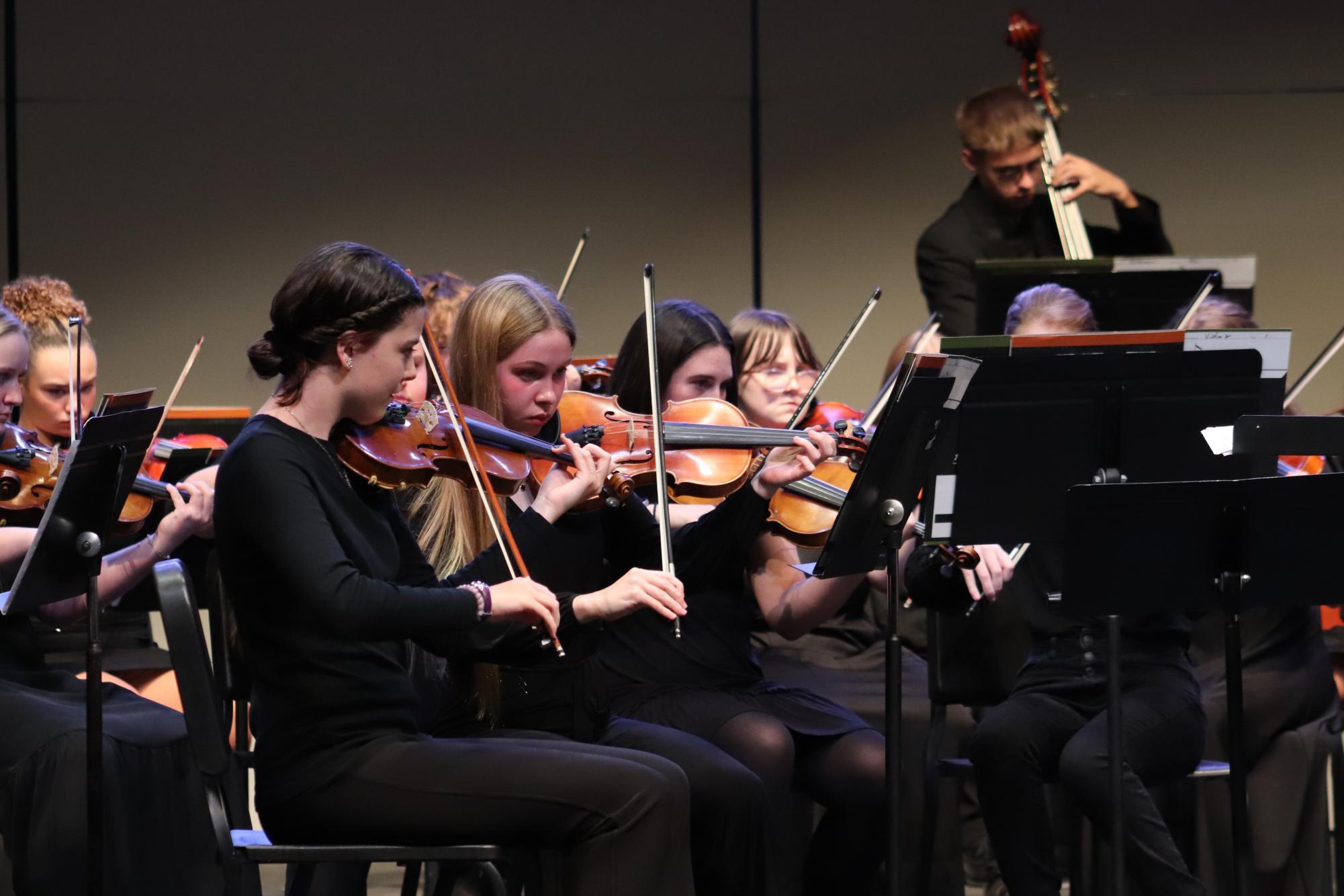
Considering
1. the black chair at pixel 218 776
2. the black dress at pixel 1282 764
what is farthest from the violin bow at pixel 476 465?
the black dress at pixel 1282 764

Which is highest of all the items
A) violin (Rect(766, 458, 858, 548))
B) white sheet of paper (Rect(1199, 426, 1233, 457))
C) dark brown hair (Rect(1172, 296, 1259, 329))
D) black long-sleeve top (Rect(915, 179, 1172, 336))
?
black long-sleeve top (Rect(915, 179, 1172, 336))

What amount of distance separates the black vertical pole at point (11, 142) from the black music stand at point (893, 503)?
11.1 ft

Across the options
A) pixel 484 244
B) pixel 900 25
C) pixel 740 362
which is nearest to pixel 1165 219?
pixel 900 25

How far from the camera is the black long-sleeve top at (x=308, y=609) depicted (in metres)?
1.64

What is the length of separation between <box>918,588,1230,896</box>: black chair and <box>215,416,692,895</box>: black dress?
77cm

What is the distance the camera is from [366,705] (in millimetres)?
1729

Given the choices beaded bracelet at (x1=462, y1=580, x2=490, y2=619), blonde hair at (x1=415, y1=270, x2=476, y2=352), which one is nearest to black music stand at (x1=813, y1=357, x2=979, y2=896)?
beaded bracelet at (x1=462, y1=580, x2=490, y2=619)

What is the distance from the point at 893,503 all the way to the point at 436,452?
1.93ft

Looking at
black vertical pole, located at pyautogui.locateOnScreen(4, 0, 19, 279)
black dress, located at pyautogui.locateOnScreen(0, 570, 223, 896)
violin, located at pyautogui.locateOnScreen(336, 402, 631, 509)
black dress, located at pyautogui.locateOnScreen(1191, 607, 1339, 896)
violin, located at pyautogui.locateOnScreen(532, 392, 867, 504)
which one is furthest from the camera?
black vertical pole, located at pyautogui.locateOnScreen(4, 0, 19, 279)

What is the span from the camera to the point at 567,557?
7.01 feet

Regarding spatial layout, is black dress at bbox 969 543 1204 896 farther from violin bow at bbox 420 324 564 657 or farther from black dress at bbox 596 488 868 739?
violin bow at bbox 420 324 564 657

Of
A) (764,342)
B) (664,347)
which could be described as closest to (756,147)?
(764,342)

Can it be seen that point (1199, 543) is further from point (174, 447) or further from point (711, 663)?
point (174, 447)

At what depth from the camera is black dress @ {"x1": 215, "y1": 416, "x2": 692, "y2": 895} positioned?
167cm
